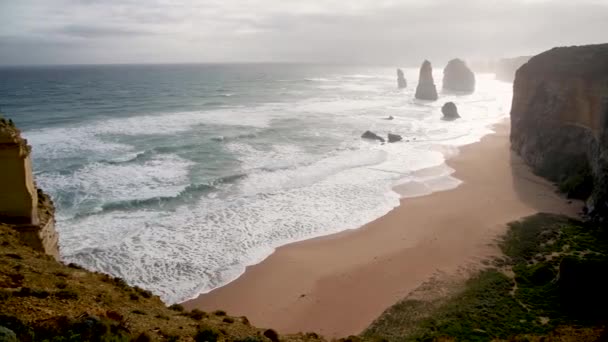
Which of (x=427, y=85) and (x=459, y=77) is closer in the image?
(x=427, y=85)

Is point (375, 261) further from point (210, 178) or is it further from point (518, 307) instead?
point (210, 178)

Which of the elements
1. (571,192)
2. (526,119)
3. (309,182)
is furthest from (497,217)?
(526,119)

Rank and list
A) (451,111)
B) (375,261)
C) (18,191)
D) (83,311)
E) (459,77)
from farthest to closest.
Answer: (459,77) < (451,111) < (375,261) < (18,191) < (83,311)

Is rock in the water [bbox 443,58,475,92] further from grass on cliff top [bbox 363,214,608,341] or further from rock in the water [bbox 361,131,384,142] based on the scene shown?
grass on cliff top [bbox 363,214,608,341]

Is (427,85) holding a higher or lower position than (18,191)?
higher

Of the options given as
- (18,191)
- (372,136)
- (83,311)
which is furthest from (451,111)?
(83,311)

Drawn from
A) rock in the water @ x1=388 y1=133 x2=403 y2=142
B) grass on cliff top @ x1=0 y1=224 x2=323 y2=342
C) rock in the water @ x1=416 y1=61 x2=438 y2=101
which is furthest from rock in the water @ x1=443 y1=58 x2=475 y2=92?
grass on cliff top @ x1=0 y1=224 x2=323 y2=342
